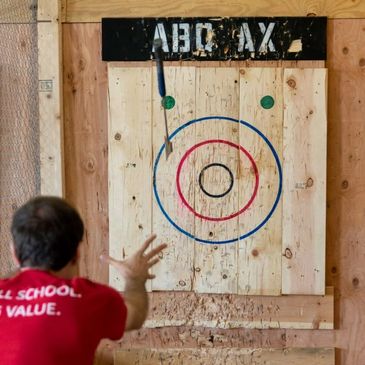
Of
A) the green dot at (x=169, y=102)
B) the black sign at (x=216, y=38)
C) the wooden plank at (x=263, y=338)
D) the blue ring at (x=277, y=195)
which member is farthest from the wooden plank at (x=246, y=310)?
the black sign at (x=216, y=38)

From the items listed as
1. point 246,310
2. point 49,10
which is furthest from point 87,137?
point 246,310

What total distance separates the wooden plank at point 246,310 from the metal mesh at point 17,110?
65 cm

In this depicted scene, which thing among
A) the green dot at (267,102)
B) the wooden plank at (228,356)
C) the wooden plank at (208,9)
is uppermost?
the wooden plank at (208,9)

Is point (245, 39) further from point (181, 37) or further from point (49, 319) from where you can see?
point (49, 319)

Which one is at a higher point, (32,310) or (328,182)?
(328,182)

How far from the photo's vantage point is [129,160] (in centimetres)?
217

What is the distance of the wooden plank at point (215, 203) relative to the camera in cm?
214

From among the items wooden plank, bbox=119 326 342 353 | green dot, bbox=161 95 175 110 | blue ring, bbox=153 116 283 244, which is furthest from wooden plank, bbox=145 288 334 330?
green dot, bbox=161 95 175 110

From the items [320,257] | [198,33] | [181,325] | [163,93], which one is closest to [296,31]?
[198,33]

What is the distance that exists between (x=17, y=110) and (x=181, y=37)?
68cm

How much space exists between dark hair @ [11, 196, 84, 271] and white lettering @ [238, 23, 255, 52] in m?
1.25

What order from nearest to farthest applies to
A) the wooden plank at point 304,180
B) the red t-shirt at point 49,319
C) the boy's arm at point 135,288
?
1. the red t-shirt at point 49,319
2. the boy's arm at point 135,288
3. the wooden plank at point 304,180

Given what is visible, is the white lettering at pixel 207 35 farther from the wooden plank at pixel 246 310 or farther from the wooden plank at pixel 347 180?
the wooden plank at pixel 246 310

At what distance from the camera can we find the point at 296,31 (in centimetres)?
211
